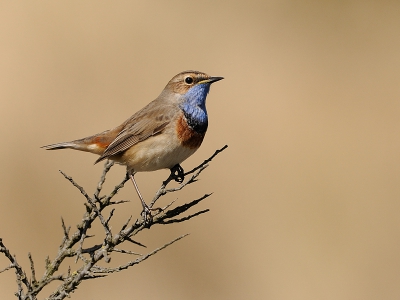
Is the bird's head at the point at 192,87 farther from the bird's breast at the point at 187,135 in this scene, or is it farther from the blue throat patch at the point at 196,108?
the bird's breast at the point at 187,135

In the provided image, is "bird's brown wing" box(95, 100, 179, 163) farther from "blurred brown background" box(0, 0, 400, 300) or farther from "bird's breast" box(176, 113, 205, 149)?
"blurred brown background" box(0, 0, 400, 300)

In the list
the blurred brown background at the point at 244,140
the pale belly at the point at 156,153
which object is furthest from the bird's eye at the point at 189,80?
the blurred brown background at the point at 244,140

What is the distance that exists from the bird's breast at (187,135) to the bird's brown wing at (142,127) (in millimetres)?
144

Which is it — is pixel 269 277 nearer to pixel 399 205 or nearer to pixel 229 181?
pixel 229 181

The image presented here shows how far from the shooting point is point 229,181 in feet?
39.0

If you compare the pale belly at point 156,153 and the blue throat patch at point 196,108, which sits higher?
the blue throat patch at point 196,108

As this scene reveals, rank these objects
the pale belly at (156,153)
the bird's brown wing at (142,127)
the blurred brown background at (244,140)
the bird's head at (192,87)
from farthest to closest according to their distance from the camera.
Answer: the blurred brown background at (244,140) → the bird's head at (192,87) → the bird's brown wing at (142,127) → the pale belly at (156,153)

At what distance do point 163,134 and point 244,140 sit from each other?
6367 millimetres

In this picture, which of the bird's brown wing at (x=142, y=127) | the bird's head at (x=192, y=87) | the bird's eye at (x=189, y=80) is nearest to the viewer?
the bird's brown wing at (x=142, y=127)

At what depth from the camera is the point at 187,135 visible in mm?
6023

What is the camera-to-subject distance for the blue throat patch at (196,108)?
6164 mm

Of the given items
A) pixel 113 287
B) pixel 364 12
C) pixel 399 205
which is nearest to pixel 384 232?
pixel 399 205

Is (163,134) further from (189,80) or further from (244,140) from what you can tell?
(244,140)

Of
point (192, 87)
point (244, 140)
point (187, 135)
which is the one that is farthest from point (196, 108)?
point (244, 140)
